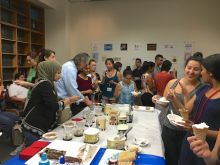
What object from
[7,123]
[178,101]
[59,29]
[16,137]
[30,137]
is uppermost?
[59,29]

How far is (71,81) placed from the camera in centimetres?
284

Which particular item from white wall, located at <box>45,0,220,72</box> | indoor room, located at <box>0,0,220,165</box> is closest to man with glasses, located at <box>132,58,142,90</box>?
indoor room, located at <box>0,0,220,165</box>

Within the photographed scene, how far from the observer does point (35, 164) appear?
4.39ft

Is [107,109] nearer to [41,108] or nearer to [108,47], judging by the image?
[41,108]

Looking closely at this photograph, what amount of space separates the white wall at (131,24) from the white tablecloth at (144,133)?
4.01 meters

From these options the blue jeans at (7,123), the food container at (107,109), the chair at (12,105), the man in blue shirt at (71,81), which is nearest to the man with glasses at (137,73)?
the man in blue shirt at (71,81)

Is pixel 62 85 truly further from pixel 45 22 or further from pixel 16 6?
pixel 45 22

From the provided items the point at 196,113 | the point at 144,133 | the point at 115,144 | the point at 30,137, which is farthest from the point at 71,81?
the point at 196,113

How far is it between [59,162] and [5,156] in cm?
227

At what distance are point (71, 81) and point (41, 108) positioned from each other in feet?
2.79

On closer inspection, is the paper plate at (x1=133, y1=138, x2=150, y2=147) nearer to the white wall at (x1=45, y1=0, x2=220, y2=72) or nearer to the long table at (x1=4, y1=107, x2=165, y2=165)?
the long table at (x1=4, y1=107, x2=165, y2=165)

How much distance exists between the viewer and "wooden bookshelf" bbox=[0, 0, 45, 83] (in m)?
5.01

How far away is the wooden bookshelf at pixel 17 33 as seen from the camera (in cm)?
501

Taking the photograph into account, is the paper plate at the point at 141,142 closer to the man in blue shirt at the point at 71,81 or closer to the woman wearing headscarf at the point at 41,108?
the woman wearing headscarf at the point at 41,108
